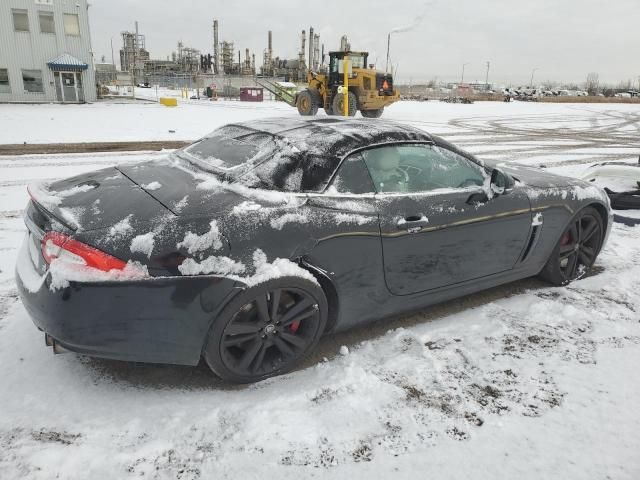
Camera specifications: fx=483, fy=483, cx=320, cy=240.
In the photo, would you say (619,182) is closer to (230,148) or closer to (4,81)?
(230,148)

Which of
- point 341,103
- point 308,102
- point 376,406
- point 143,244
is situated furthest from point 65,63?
point 376,406

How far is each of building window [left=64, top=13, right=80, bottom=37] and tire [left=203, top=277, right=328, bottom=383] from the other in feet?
105

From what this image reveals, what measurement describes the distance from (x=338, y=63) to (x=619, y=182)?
14.3 metres

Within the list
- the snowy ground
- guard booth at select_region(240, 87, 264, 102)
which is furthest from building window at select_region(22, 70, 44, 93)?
the snowy ground

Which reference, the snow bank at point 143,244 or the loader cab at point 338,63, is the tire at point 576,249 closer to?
the snow bank at point 143,244

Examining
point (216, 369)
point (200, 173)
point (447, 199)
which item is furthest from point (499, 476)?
point (200, 173)

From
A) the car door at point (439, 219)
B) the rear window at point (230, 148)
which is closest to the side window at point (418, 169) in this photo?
the car door at point (439, 219)

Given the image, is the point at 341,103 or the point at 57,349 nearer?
the point at 57,349

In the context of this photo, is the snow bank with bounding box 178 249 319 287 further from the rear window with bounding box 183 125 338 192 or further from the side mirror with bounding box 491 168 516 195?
the side mirror with bounding box 491 168 516 195

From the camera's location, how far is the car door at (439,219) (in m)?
2.92

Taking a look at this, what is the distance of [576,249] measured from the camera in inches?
158

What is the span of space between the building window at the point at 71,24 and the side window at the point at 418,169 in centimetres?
3141

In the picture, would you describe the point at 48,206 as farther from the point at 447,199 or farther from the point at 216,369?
the point at 447,199

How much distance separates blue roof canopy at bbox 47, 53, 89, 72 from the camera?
27.7 metres
